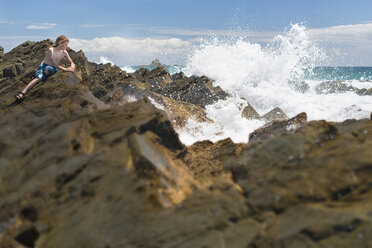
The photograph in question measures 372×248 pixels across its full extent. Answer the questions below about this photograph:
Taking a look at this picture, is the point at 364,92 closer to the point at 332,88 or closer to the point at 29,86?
the point at 332,88

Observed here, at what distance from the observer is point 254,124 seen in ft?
36.0

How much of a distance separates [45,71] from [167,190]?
17.2 feet

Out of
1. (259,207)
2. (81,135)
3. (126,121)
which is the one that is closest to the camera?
(259,207)

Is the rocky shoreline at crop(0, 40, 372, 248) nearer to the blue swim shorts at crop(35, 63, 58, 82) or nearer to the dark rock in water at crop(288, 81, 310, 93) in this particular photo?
the blue swim shorts at crop(35, 63, 58, 82)

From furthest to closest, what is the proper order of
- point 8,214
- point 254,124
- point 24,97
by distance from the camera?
point 254,124 < point 24,97 < point 8,214

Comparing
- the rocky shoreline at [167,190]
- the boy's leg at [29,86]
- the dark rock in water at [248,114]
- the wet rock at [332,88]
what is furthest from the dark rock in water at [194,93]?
the wet rock at [332,88]

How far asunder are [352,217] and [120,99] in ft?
21.7

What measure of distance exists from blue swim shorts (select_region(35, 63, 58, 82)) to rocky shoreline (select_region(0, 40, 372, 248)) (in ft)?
8.79

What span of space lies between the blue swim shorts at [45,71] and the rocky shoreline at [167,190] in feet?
8.79

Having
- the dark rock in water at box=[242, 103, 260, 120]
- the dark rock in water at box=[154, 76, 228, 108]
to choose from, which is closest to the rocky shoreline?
the dark rock in water at box=[242, 103, 260, 120]

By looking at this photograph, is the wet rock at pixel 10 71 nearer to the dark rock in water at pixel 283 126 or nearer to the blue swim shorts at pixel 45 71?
the blue swim shorts at pixel 45 71

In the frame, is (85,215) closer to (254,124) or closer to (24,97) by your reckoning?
(24,97)

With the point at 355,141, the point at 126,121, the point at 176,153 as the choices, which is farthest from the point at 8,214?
the point at 355,141

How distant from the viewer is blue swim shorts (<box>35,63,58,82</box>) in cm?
707
